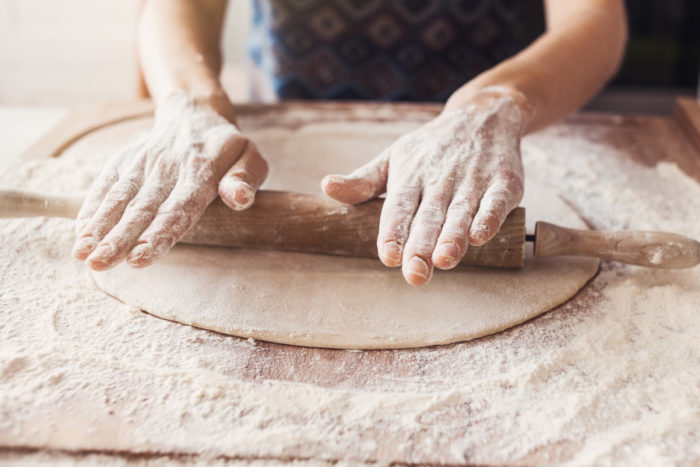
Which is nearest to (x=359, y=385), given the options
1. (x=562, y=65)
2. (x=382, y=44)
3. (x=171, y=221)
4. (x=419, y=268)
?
(x=419, y=268)

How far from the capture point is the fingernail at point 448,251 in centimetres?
89

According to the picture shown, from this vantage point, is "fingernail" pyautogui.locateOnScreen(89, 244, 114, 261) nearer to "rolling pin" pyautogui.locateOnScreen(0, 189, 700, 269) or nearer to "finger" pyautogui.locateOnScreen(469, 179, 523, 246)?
"rolling pin" pyautogui.locateOnScreen(0, 189, 700, 269)

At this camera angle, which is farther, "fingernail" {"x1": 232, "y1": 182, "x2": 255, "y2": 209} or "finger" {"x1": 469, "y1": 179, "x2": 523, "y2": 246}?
"fingernail" {"x1": 232, "y1": 182, "x2": 255, "y2": 209}

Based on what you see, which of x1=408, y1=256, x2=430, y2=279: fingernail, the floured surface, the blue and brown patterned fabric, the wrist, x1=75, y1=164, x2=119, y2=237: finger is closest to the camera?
the floured surface

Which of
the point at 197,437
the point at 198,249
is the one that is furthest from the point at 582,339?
the point at 198,249

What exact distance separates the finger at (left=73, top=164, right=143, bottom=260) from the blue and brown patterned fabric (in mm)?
1033

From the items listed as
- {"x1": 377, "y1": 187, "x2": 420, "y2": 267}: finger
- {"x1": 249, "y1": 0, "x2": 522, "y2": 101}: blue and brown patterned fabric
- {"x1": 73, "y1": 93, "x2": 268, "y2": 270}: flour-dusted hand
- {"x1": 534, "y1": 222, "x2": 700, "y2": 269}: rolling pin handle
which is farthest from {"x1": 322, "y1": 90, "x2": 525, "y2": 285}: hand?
{"x1": 249, "y1": 0, "x2": 522, "y2": 101}: blue and brown patterned fabric

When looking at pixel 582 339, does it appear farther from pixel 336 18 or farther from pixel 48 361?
pixel 336 18

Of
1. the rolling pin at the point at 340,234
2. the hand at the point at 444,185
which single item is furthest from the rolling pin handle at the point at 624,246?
the hand at the point at 444,185

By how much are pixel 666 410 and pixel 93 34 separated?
159 inches

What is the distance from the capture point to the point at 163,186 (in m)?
1.06

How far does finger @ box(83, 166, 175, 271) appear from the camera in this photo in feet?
2.97

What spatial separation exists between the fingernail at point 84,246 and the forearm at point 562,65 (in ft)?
2.47

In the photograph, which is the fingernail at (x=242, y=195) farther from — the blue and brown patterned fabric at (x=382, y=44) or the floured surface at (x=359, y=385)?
the blue and brown patterned fabric at (x=382, y=44)
